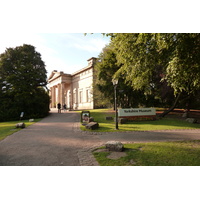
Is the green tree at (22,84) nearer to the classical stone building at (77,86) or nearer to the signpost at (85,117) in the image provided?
the signpost at (85,117)

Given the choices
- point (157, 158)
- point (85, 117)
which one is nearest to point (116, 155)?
point (157, 158)

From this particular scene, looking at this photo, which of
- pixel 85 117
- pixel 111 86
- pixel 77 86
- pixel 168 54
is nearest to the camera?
pixel 168 54

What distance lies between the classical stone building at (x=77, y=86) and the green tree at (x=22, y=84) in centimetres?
1586

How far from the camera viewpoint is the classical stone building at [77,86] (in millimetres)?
36919

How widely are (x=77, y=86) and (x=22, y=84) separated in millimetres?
23848

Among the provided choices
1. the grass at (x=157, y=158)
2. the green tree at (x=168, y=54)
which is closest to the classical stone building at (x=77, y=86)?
Answer: the green tree at (x=168, y=54)

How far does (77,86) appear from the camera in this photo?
42375mm

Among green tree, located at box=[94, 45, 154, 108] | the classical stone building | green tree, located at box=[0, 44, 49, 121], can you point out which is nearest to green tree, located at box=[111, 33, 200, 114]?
green tree, located at box=[94, 45, 154, 108]

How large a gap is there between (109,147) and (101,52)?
878 inches

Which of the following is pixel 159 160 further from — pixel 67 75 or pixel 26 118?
pixel 67 75

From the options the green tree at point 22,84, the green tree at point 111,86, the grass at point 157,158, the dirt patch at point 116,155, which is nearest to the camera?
the grass at point 157,158

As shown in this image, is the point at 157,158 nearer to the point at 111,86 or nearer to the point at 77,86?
the point at 111,86

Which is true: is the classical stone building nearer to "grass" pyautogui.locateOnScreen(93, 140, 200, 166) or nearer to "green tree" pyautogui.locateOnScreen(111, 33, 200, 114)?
"green tree" pyautogui.locateOnScreen(111, 33, 200, 114)

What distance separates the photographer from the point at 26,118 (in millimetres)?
18656
